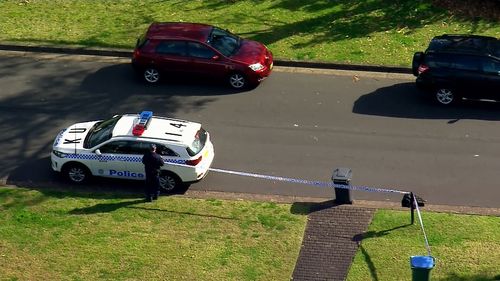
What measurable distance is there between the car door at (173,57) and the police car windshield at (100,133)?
4018 mm

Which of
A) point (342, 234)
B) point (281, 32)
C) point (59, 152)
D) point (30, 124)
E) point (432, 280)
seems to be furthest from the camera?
point (281, 32)

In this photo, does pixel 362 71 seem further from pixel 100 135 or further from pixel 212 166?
pixel 100 135

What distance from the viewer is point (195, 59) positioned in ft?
78.1

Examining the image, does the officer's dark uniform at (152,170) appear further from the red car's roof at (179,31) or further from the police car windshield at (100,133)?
the red car's roof at (179,31)

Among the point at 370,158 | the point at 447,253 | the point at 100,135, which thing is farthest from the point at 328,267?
the point at 100,135

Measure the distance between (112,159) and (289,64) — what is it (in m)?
7.70

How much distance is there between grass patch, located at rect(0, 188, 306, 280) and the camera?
16625 mm

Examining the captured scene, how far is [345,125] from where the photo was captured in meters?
22.3

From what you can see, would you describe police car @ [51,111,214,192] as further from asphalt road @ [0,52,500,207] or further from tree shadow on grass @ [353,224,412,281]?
tree shadow on grass @ [353,224,412,281]

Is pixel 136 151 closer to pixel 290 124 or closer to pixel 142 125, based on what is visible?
pixel 142 125

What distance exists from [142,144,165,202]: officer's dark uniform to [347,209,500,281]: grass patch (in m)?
4.48

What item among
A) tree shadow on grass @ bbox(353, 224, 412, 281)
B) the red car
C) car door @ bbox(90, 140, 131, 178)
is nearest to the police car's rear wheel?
car door @ bbox(90, 140, 131, 178)

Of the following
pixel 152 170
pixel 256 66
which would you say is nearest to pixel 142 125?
pixel 152 170

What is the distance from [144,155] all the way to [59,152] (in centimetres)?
206
